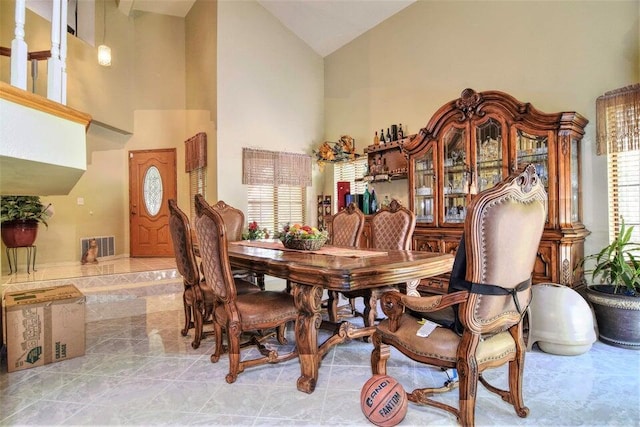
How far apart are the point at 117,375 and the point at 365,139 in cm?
442

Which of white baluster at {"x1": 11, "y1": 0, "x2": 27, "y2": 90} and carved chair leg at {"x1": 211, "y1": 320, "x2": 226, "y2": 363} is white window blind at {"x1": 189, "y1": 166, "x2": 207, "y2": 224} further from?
white baluster at {"x1": 11, "y1": 0, "x2": 27, "y2": 90}

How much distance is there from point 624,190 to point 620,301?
3.50 feet

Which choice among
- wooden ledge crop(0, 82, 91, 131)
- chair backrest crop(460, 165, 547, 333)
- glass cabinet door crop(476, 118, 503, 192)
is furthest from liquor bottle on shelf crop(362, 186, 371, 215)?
wooden ledge crop(0, 82, 91, 131)

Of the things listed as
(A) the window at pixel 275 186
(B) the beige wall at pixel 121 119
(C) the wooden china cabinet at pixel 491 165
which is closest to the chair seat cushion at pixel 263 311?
(C) the wooden china cabinet at pixel 491 165

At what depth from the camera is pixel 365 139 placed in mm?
5520

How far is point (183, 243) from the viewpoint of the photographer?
2.75 metres

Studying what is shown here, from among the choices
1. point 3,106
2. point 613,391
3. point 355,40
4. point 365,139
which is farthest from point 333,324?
point 355,40

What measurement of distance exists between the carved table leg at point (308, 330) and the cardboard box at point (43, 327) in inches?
70.0

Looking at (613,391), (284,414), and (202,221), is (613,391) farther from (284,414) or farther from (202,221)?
(202,221)

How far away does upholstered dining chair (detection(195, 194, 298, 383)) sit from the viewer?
7.23ft

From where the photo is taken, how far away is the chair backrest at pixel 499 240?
4.91 ft

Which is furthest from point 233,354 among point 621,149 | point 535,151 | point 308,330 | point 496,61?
point 496,61

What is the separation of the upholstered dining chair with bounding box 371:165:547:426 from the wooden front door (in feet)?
19.5

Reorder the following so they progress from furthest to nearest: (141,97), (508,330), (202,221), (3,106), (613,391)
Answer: (141,97) → (202,221) → (613,391) → (508,330) → (3,106)
